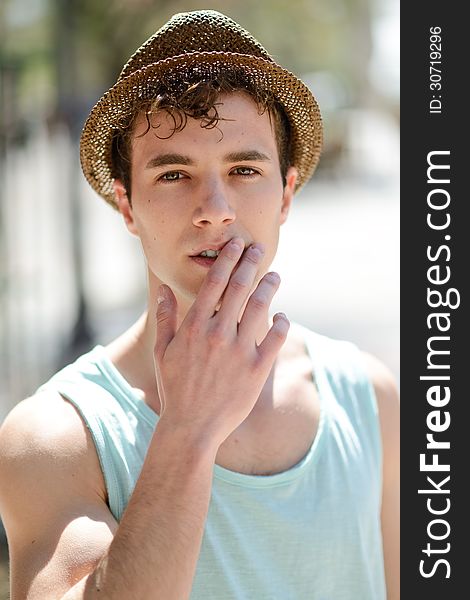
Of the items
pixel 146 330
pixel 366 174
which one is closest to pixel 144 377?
pixel 146 330

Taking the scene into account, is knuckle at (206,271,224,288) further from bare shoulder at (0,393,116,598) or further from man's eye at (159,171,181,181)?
bare shoulder at (0,393,116,598)

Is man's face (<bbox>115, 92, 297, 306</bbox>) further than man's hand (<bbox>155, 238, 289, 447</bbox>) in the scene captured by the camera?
Yes

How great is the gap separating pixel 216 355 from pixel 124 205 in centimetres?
86

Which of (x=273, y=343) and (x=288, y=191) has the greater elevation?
(x=288, y=191)

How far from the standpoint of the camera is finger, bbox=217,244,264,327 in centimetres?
218

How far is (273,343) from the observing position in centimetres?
220

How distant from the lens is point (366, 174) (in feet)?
93.5

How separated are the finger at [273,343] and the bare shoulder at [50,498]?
48 centimetres

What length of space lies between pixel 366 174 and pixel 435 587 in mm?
26247

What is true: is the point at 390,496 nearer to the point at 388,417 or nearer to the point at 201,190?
the point at 388,417

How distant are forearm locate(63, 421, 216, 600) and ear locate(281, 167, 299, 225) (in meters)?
0.96

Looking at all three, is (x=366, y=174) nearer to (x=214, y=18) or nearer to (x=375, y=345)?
(x=375, y=345)

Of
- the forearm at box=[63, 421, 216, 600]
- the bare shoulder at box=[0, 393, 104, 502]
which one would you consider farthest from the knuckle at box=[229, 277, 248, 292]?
the bare shoulder at box=[0, 393, 104, 502]

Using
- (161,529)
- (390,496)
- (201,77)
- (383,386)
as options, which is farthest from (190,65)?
(390,496)
